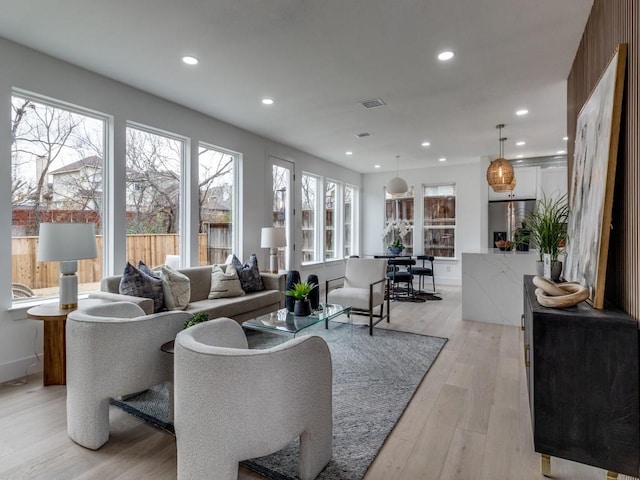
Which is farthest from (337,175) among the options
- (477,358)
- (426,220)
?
(477,358)

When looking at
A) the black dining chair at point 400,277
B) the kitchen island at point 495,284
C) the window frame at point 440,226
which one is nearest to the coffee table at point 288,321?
the kitchen island at point 495,284

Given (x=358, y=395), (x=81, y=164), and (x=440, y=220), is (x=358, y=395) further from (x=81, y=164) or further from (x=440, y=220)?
(x=440, y=220)

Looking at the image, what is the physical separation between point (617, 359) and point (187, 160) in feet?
14.7

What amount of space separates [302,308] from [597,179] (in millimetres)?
2452

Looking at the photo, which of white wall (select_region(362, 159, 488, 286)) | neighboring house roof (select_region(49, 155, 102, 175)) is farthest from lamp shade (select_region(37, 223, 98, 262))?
white wall (select_region(362, 159, 488, 286))

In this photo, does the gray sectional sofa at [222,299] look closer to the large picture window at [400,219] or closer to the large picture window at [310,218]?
the large picture window at [310,218]

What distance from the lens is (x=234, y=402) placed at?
147 centimetres

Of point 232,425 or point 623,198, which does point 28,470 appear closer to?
point 232,425

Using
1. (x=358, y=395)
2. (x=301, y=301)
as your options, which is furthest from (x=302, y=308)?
(x=358, y=395)

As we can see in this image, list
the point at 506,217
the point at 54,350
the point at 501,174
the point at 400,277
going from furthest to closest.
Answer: the point at 506,217 → the point at 400,277 → the point at 501,174 → the point at 54,350

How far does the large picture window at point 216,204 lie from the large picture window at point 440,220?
4924 millimetres

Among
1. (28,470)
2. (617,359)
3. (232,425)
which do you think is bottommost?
(28,470)

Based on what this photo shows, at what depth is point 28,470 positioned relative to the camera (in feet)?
5.97

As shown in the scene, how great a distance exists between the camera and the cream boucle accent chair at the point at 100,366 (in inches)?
77.9
